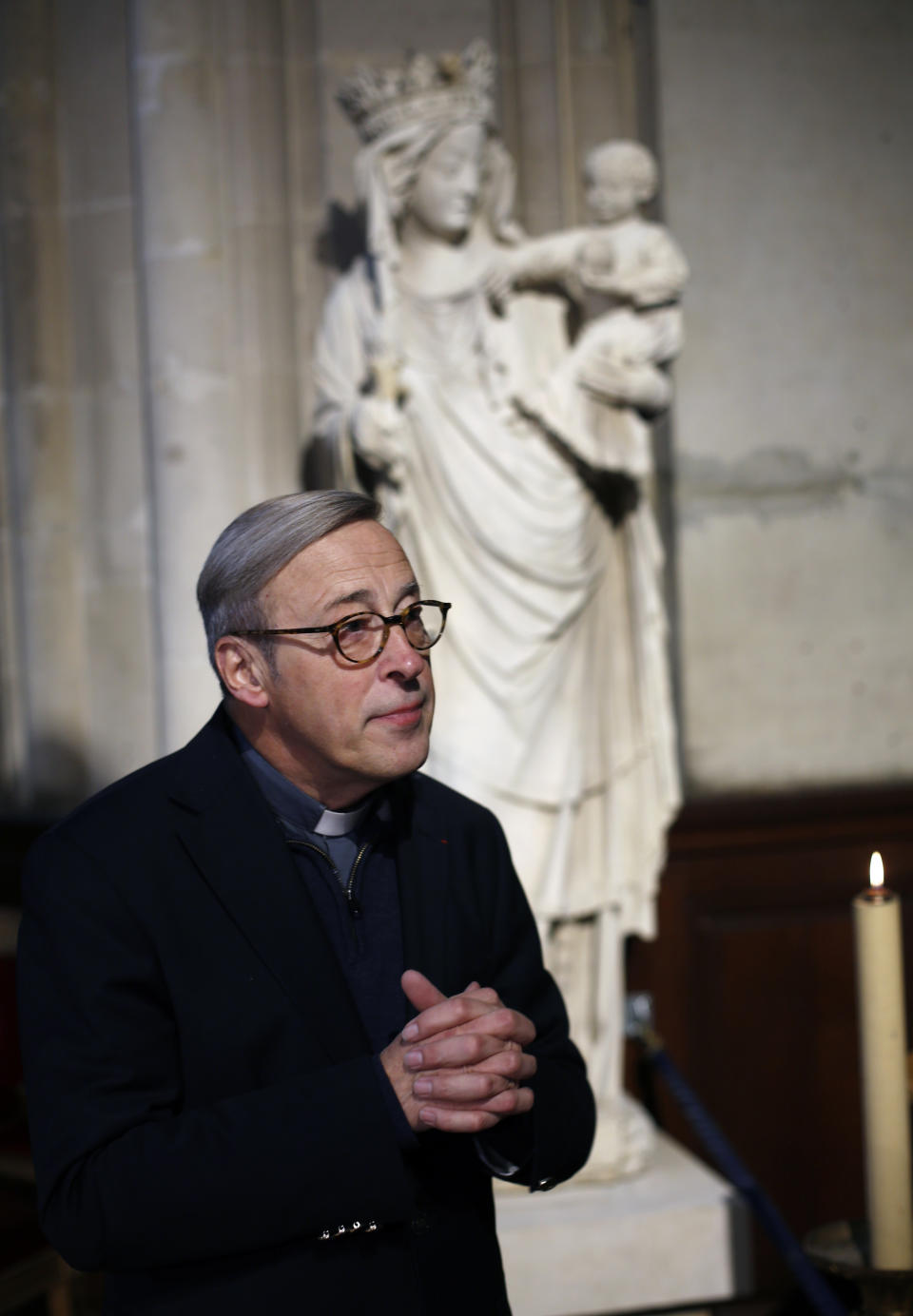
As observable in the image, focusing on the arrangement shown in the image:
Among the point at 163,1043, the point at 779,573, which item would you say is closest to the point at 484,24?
the point at 779,573

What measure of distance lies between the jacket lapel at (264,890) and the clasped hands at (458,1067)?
0.26 feet

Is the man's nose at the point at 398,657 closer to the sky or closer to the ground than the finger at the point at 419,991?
closer to the sky

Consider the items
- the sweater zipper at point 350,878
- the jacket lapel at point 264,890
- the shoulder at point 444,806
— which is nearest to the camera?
the jacket lapel at point 264,890

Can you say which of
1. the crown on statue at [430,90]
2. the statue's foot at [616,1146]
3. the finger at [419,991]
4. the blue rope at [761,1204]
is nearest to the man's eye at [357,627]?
the finger at [419,991]

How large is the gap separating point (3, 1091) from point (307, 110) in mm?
2355

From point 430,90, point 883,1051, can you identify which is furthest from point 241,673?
point 430,90

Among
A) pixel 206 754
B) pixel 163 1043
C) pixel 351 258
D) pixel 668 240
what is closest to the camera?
pixel 163 1043

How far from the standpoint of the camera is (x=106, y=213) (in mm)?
3701

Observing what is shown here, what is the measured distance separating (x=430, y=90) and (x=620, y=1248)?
2323 millimetres

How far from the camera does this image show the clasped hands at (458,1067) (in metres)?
1.23

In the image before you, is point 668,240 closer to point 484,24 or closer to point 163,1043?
point 484,24

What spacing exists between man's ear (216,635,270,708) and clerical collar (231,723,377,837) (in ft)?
0.24

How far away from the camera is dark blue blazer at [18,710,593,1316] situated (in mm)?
→ 1213

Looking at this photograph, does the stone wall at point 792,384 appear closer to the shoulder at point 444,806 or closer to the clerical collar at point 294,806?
the shoulder at point 444,806
